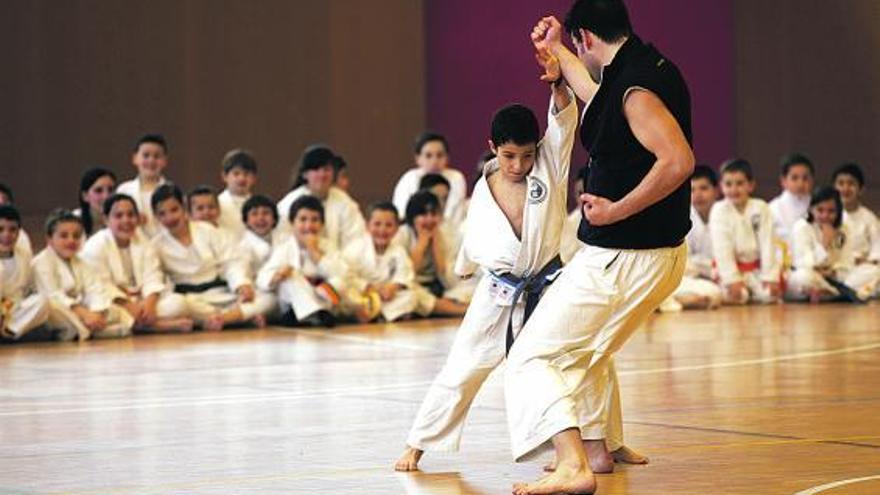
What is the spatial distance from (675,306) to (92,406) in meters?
5.69

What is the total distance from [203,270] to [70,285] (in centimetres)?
108

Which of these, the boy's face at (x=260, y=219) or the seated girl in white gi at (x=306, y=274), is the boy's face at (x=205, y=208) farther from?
the seated girl in white gi at (x=306, y=274)

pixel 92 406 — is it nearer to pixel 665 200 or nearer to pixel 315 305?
pixel 665 200

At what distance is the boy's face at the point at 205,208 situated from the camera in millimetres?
11516

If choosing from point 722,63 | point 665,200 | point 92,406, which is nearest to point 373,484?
point 665,200

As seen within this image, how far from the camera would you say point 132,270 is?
1080cm

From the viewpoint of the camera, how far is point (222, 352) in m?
9.30

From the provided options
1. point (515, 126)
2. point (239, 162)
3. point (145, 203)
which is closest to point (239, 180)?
point (239, 162)

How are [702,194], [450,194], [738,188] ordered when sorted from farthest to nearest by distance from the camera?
[450,194], [702,194], [738,188]

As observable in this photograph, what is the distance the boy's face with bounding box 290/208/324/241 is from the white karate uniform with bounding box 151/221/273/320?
A: 1.41 ft

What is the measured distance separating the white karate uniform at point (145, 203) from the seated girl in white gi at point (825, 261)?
4.47m

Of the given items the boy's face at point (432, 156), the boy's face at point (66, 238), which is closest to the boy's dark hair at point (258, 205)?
the boy's face at point (66, 238)

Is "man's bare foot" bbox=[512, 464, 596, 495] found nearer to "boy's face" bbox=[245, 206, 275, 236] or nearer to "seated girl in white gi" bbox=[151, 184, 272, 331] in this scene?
"seated girl in white gi" bbox=[151, 184, 272, 331]

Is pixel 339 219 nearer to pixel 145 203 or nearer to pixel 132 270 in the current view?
pixel 145 203
